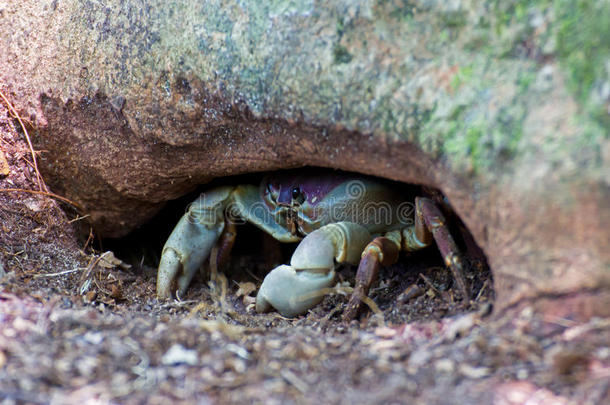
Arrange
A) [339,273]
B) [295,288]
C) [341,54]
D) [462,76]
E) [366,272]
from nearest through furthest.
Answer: [462,76] → [341,54] → [366,272] → [295,288] → [339,273]

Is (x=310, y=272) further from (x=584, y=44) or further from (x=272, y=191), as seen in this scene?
(x=584, y=44)

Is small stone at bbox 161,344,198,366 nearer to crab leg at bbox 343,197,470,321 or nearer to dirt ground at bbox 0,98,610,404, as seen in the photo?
dirt ground at bbox 0,98,610,404

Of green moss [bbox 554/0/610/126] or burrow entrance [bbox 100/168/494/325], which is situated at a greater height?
green moss [bbox 554/0/610/126]

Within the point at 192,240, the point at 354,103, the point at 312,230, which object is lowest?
the point at 192,240

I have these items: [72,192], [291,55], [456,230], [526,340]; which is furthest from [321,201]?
[526,340]

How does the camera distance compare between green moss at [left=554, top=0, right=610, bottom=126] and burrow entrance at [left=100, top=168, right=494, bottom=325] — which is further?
burrow entrance at [left=100, top=168, right=494, bottom=325]

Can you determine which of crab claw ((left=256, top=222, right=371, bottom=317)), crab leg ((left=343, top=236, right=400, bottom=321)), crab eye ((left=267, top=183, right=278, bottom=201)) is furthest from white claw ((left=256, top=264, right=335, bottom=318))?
crab eye ((left=267, top=183, right=278, bottom=201))

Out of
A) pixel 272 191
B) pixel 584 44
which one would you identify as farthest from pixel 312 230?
pixel 584 44

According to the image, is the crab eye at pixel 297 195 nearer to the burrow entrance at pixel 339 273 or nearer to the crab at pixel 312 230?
the crab at pixel 312 230
